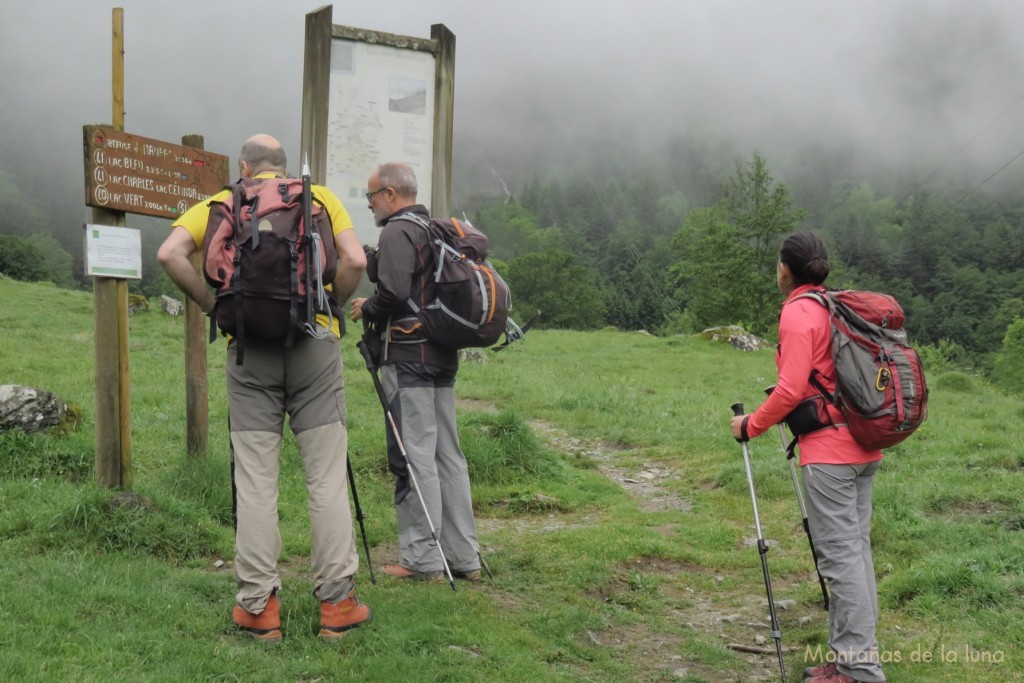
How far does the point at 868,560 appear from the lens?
17.8 feet

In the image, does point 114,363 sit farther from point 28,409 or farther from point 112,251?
point 28,409

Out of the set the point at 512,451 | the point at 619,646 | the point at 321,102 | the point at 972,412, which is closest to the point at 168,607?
the point at 619,646

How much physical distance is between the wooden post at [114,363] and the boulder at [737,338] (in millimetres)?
23590

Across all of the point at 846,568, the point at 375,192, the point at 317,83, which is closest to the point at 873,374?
the point at 846,568

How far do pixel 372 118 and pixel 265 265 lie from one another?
3.85m

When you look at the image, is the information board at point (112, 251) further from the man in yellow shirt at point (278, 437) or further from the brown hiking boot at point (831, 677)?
the brown hiking boot at point (831, 677)

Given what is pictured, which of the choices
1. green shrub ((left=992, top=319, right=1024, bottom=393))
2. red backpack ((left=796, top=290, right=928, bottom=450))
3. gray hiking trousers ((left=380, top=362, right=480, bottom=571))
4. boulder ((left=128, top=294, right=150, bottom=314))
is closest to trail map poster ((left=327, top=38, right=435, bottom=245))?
gray hiking trousers ((left=380, top=362, right=480, bottom=571))

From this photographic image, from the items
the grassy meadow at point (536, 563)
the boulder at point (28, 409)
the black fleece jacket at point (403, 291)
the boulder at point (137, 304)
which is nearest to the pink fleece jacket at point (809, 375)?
the grassy meadow at point (536, 563)

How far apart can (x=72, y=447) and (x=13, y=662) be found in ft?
14.9

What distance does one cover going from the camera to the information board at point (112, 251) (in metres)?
6.99

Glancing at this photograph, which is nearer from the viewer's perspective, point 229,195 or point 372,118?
point 229,195

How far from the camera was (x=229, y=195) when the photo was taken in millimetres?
5320

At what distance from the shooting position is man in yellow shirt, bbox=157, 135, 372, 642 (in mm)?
5469

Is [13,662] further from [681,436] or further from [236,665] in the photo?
[681,436]
